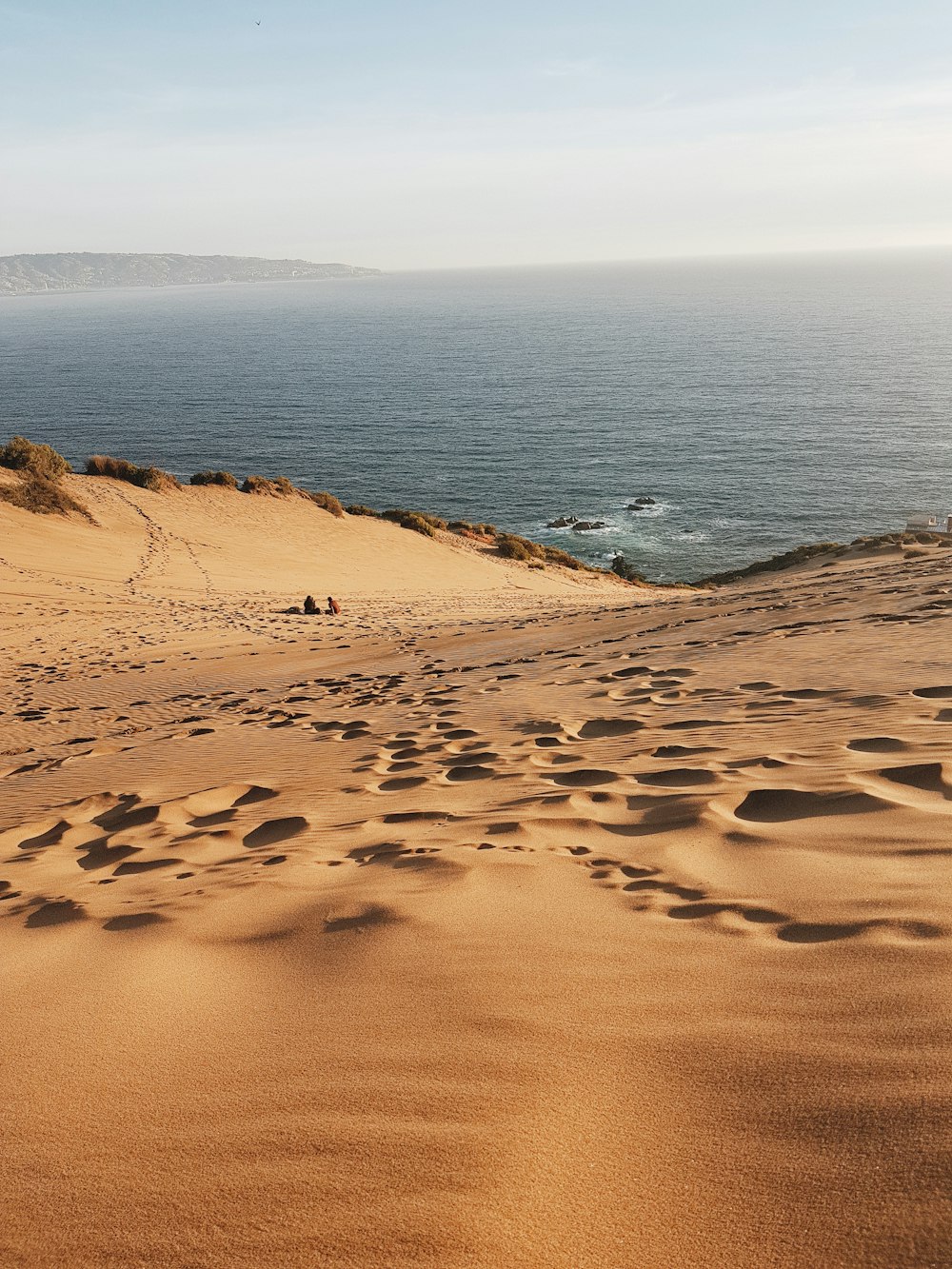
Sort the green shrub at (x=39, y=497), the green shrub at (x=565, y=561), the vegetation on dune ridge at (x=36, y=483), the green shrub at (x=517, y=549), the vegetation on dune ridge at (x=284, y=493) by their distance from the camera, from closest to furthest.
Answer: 1. the green shrub at (x=39, y=497)
2. the vegetation on dune ridge at (x=36, y=483)
3. the green shrub at (x=517, y=549)
4. the green shrub at (x=565, y=561)
5. the vegetation on dune ridge at (x=284, y=493)

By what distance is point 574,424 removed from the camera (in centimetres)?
A: 6656

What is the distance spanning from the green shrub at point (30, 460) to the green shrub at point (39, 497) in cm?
124

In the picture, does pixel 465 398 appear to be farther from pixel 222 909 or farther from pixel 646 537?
pixel 222 909

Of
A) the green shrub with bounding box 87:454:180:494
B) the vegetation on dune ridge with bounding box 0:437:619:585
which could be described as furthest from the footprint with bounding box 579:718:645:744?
the green shrub with bounding box 87:454:180:494

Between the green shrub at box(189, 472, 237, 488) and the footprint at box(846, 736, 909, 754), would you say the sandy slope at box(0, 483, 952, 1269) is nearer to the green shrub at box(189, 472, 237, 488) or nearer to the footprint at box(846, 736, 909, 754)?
the footprint at box(846, 736, 909, 754)

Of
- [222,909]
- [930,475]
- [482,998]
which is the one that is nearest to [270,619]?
[222,909]

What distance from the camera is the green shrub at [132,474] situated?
1348 inches

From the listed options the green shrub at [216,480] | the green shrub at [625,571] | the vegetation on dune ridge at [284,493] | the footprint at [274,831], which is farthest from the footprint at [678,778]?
the green shrub at [216,480]

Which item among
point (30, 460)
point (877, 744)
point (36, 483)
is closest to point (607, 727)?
point (877, 744)

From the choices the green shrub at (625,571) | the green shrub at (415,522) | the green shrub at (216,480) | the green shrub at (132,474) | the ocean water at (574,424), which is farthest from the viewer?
the ocean water at (574,424)

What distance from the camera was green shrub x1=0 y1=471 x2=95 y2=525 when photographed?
27125mm

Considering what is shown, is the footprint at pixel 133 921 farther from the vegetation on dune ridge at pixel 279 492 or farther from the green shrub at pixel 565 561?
the green shrub at pixel 565 561

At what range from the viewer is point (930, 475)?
160 ft

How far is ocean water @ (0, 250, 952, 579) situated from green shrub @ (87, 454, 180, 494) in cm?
1317
